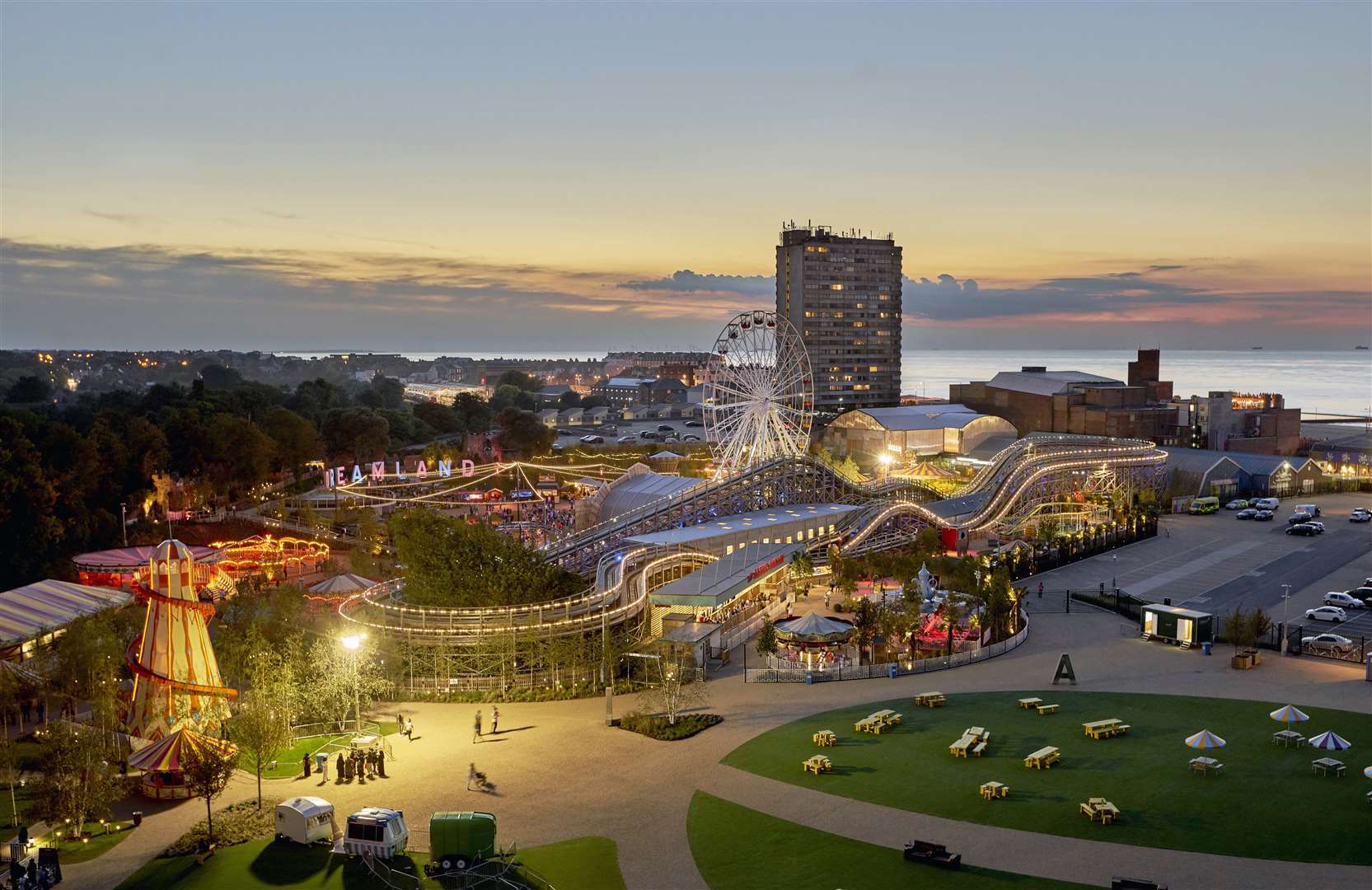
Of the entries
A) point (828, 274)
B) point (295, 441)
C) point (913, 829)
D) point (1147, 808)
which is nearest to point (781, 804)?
point (913, 829)

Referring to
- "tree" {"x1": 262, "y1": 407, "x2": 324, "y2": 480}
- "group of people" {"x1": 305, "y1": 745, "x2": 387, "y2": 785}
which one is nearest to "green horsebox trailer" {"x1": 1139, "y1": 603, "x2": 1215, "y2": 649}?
"group of people" {"x1": 305, "y1": 745, "x2": 387, "y2": 785}

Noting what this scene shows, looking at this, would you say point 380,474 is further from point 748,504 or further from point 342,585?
point 748,504

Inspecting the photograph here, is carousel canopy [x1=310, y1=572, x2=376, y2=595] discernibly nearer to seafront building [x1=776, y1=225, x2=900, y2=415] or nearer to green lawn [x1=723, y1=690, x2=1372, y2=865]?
green lawn [x1=723, y1=690, x2=1372, y2=865]

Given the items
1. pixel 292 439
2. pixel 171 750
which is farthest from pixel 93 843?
pixel 292 439

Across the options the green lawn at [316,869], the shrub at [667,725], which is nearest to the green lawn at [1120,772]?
the shrub at [667,725]

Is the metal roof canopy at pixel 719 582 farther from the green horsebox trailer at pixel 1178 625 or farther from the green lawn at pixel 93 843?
the green lawn at pixel 93 843
